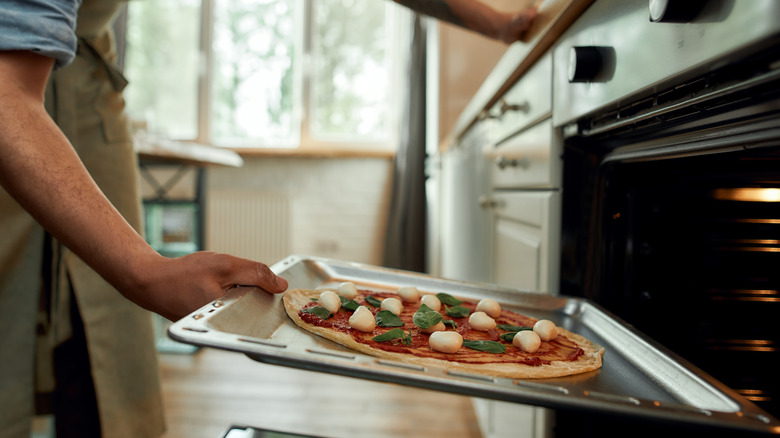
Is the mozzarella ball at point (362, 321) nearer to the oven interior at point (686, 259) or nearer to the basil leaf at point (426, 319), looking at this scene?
the basil leaf at point (426, 319)

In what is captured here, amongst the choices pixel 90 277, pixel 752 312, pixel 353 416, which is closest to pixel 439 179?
pixel 353 416

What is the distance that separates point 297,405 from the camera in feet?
6.19

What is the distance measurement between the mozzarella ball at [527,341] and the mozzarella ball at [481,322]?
5cm

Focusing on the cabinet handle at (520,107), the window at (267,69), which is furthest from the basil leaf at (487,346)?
the window at (267,69)

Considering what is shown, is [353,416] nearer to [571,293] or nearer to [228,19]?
[571,293]

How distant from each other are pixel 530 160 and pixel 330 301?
53 centimetres

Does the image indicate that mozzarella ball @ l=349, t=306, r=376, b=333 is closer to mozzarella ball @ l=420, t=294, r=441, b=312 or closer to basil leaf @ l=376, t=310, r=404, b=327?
basil leaf @ l=376, t=310, r=404, b=327

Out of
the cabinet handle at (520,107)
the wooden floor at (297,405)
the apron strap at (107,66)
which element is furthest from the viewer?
the wooden floor at (297,405)

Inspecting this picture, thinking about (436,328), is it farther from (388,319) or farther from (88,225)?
(88,225)

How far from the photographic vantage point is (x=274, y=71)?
4.05m

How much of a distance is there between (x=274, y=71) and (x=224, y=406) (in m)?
2.89

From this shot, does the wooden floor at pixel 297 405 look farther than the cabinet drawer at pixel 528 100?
Yes

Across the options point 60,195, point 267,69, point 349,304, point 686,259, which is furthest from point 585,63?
point 267,69

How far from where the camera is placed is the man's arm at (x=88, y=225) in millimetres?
596
